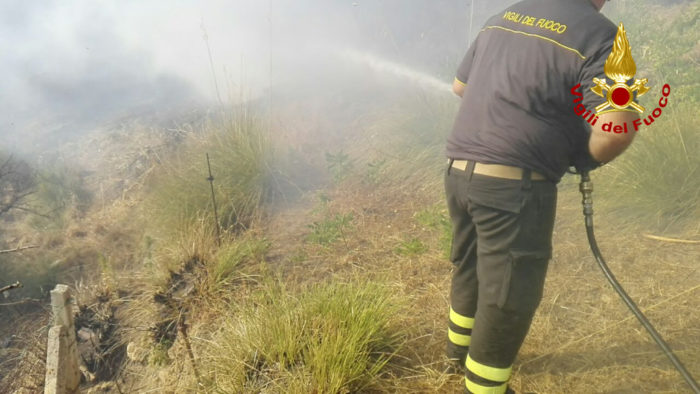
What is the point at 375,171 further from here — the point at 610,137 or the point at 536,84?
the point at 610,137

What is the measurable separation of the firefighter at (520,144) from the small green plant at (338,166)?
3492 millimetres

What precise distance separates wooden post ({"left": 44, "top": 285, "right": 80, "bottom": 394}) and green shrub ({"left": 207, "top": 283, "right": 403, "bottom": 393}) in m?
0.61

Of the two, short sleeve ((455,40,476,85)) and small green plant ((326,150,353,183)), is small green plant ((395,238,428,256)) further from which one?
small green plant ((326,150,353,183))

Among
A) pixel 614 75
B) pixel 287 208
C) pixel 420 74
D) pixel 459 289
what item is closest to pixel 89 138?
pixel 287 208

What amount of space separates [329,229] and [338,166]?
1708mm

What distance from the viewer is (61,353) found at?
6.34ft

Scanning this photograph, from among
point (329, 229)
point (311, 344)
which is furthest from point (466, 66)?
point (329, 229)

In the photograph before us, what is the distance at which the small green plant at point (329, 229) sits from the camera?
3902 millimetres

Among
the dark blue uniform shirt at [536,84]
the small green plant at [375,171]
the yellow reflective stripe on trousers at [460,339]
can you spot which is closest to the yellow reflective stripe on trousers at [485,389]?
the yellow reflective stripe on trousers at [460,339]

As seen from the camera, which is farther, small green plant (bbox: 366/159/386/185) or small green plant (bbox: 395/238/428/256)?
small green plant (bbox: 366/159/386/185)

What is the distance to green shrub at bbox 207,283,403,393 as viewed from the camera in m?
2.00

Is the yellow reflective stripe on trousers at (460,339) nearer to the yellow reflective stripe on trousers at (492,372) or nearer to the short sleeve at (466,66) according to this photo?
the yellow reflective stripe on trousers at (492,372)

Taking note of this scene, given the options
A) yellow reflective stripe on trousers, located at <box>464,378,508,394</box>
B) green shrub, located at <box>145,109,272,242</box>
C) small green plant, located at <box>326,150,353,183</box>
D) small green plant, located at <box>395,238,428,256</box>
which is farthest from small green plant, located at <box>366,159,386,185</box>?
yellow reflective stripe on trousers, located at <box>464,378,508,394</box>

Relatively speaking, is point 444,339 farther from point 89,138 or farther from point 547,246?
point 89,138
